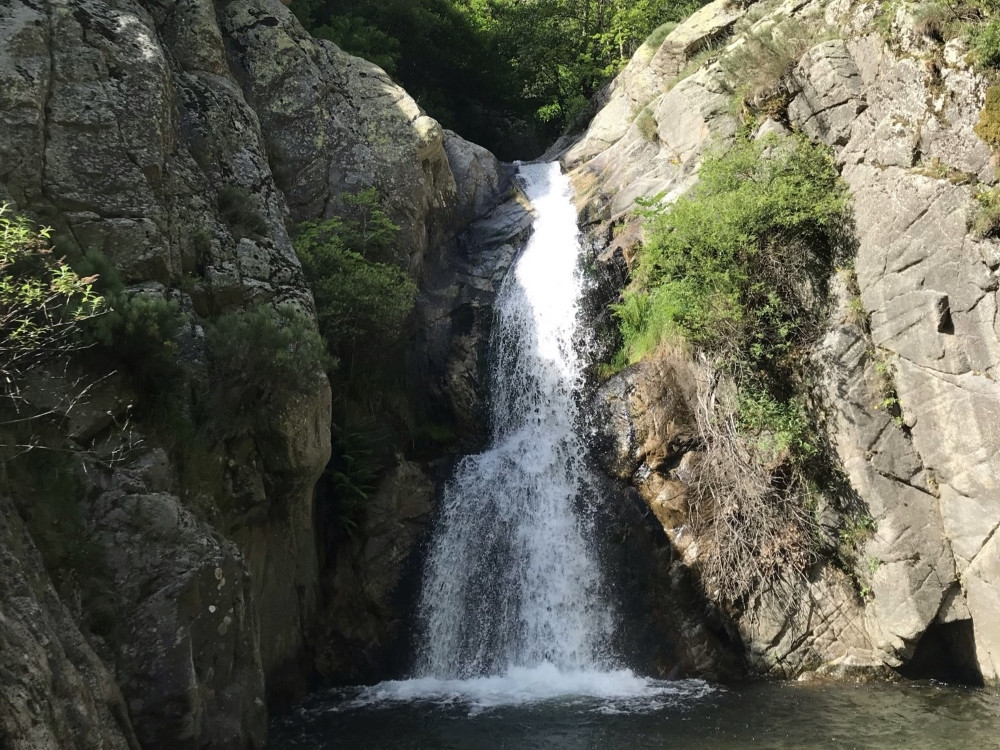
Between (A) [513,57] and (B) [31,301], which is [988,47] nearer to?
(B) [31,301]

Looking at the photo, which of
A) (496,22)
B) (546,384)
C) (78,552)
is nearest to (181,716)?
(78,552)

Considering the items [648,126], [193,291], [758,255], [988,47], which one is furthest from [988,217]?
[193,291]

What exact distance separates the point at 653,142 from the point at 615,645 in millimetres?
12484

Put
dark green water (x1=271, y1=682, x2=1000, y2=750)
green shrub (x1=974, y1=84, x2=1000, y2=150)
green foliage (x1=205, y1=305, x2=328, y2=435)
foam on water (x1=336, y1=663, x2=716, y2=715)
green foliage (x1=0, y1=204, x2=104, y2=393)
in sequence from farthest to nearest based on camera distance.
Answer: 1. green shrub (x1=974, y1=84, x2=1000, y2=150)
2. foam on water (x1=336, y1=663, x2=716, y2=715)
3. green foliage (x1=205, y1=305, x2=328, y2=435)
4. dark green water (x1=271, y1=682, x2=1000, y2=750)
5. green foliage (x1=0, y1=204, x2=104, y2=393)

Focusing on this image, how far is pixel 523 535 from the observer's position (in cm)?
1394

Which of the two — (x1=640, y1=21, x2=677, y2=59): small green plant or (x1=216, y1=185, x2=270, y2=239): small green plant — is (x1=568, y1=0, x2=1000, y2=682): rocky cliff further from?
(x1=640, y1=21, x2=677, y2=59): small green plant

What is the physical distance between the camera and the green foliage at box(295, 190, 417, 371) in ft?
47.6

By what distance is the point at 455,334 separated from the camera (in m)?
17.3

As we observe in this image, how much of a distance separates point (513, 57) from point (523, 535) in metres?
21.2

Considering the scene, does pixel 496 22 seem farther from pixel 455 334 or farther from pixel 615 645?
pixel 615 645

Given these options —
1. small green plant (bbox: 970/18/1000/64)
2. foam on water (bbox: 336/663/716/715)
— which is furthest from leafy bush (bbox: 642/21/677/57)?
foam on water (bbox: 336/663/716/715)

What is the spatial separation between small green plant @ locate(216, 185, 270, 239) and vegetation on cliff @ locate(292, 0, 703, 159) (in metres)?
13.7

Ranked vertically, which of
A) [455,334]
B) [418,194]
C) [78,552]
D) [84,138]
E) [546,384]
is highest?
[418,194]

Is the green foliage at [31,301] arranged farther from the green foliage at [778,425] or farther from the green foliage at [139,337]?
the green foliage at [778,425]
